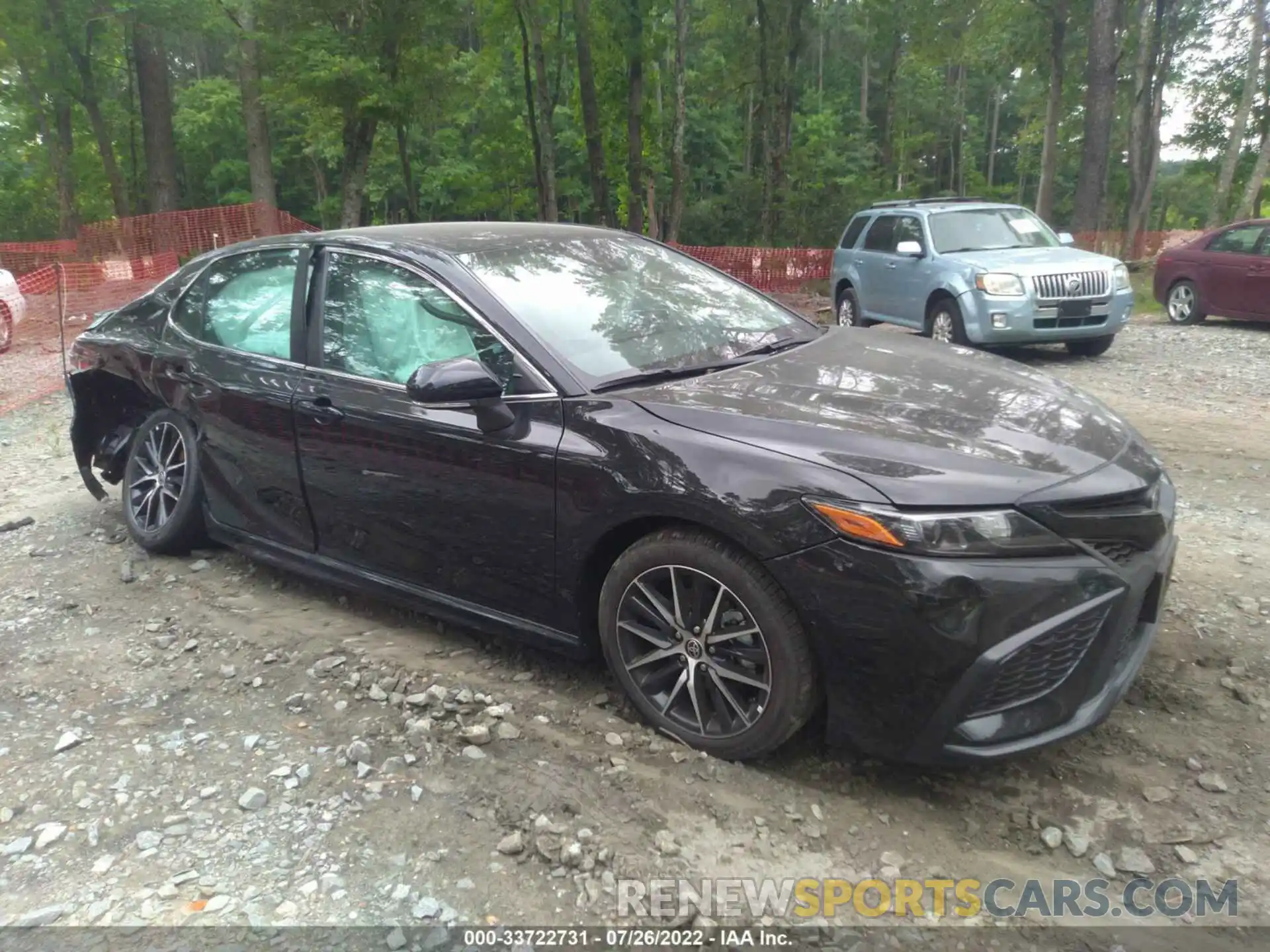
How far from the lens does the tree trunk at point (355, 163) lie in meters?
19.7

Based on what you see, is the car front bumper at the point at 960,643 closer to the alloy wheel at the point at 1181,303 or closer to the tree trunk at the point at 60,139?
the alloy wheel at the point at 1181,303

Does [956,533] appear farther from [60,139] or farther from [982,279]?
[60,139]

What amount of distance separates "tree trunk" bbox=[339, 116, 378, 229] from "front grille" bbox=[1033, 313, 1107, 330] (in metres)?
13.9

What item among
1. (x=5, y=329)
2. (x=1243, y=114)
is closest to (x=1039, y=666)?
(x=5, y=329)

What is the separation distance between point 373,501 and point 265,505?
777 millimetres

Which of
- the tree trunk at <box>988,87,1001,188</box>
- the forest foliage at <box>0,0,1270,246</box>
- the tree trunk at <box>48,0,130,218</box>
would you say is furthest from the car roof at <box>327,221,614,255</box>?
the tree trunk at <box>988,87,1001,188</box>

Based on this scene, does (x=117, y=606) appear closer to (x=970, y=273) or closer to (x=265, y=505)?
(x=265, y=505)

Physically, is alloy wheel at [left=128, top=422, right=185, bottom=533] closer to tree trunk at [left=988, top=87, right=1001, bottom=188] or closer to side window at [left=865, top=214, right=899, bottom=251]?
side window at [left=865, top=214, right=899, bottom=251]

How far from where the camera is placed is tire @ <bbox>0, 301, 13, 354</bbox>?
1255 cm

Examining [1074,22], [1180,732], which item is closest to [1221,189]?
[1074,22]

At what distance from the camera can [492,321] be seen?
3488 millimetres

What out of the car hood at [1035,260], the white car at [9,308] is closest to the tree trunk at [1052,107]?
the car hood at [1035,260]

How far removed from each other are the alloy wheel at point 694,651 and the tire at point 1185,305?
13.9m

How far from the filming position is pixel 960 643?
8.52 ft
